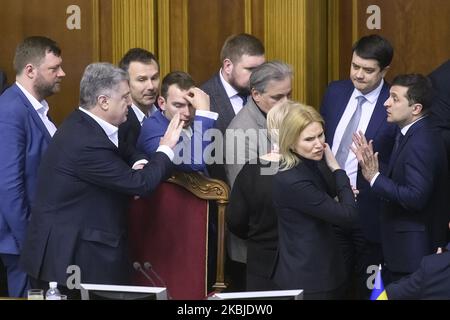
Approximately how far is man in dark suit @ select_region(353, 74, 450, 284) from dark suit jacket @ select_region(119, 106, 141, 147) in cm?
105

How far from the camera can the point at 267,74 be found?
18.9ft

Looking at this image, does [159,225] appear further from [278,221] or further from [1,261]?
[1,261]

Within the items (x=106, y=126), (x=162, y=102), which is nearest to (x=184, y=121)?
(x=162, y=102)

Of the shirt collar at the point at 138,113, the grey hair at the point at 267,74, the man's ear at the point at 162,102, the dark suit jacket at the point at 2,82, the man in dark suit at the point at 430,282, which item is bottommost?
the man in dark suit at the point at 430,282

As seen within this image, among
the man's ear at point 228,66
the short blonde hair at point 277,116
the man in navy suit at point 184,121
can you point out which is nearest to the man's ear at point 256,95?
the man in navy suit at point 184,121

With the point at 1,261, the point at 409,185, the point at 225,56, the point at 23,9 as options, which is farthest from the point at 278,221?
the point at 23,9

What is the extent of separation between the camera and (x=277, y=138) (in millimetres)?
5379

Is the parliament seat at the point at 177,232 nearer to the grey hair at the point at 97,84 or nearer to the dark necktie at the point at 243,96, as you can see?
the grey hair at the point at 97,84

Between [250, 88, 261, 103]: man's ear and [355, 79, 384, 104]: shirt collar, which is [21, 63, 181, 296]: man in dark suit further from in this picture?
[355, 79, 384, 104]: shirt collar

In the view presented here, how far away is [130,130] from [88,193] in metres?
0.69

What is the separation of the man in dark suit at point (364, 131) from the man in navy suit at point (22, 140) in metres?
1.39

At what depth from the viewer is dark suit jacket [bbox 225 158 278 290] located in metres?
5.35

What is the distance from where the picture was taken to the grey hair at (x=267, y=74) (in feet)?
18.9
